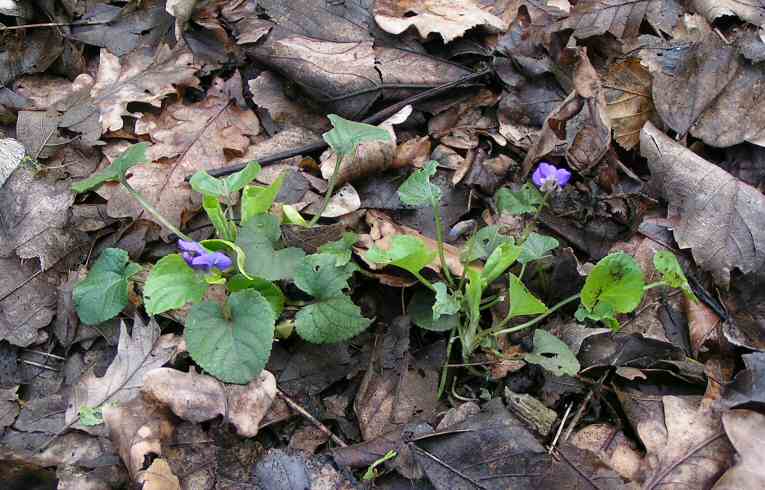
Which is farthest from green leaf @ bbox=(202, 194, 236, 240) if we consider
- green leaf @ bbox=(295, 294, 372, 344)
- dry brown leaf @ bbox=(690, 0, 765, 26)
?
dry brown leaf @ bbox=(690, 0, 765, 26)

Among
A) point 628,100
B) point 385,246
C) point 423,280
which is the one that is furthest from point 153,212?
point 628,100

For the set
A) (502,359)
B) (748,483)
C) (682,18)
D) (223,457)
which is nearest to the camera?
(748,483)

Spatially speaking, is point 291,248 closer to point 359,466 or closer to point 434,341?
point 434,341

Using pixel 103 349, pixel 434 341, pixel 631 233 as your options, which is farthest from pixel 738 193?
pixel 103 349

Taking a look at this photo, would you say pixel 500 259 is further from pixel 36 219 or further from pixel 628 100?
pixel 36 219

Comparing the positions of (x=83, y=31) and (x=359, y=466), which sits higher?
(x=83, y=31)

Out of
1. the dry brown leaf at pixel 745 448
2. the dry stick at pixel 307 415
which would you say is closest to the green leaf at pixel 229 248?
the dry stick at pixel 307 415

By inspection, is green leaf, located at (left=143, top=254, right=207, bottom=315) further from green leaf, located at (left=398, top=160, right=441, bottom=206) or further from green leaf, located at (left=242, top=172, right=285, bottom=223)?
green leaf, located at (left=398, top=160, right=441, bottom=206)
